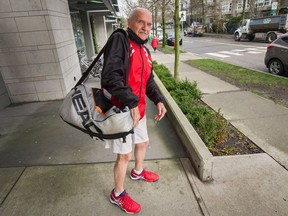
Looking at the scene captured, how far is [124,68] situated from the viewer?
166 centimetres

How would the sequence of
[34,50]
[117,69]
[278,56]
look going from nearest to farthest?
[117,69] < [34,50] < [278,56]

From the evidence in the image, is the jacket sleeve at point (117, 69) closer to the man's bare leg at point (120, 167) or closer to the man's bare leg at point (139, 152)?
the man's bare leg at point (120, 167)

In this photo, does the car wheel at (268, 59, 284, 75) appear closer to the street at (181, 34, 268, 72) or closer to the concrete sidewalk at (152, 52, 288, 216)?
the street at (181, 34, 268, 72)

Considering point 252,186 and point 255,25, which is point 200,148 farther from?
point 255,25

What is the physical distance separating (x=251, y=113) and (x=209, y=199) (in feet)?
8.95

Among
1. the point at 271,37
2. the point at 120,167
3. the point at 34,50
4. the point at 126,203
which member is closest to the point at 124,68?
the point at 120,167

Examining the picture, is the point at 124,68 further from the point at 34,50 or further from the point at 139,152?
the point at 34,50

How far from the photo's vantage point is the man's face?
1747mm

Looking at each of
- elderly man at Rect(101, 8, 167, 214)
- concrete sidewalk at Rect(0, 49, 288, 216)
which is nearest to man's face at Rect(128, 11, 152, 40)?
elderly man at Rect(101, 8, 167, 214)

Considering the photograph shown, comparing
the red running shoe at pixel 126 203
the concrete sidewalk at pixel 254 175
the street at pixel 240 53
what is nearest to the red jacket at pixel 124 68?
the red running shoe at pixel 126 203

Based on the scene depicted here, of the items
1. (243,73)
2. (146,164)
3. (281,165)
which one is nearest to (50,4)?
(146,164)

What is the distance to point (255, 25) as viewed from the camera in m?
21.5

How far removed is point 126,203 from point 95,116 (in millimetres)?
998

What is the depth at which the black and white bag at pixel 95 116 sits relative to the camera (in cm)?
164
